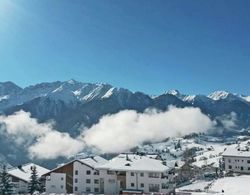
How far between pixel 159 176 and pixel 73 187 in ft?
75.2

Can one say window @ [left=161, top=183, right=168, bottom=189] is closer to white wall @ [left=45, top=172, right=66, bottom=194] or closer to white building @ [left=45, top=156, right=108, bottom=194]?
white building @ [left=45, top=156, right=108, bottom=194]

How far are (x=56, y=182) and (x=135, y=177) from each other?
21058 mm

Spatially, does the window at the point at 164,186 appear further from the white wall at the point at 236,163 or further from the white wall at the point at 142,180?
the white wall at the point at 236,163

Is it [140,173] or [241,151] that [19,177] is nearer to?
[140,173]

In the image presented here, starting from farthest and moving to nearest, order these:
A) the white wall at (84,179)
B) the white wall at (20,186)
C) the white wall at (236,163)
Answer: the white wall at (236,163), the white wall at (20,186), the white wall at (84,179)

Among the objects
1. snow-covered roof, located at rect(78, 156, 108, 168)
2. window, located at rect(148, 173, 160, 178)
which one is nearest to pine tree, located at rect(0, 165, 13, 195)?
snow-covered roof, located at rect(78, 156, 108, 168)

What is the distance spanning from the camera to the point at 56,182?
108062 millimetres

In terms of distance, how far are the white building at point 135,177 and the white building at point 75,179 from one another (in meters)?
3.05

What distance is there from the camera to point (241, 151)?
16775 centimetres

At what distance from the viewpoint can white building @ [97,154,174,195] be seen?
97.0 m

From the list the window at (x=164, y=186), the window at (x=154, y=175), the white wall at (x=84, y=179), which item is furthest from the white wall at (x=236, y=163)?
the white wall at (x=84, y=179)

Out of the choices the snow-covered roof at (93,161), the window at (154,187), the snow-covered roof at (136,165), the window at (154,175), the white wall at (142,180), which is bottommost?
the window at (154,187)

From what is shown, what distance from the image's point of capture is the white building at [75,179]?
10619cm

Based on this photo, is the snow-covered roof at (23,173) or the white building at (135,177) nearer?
the white building at (135,177)
